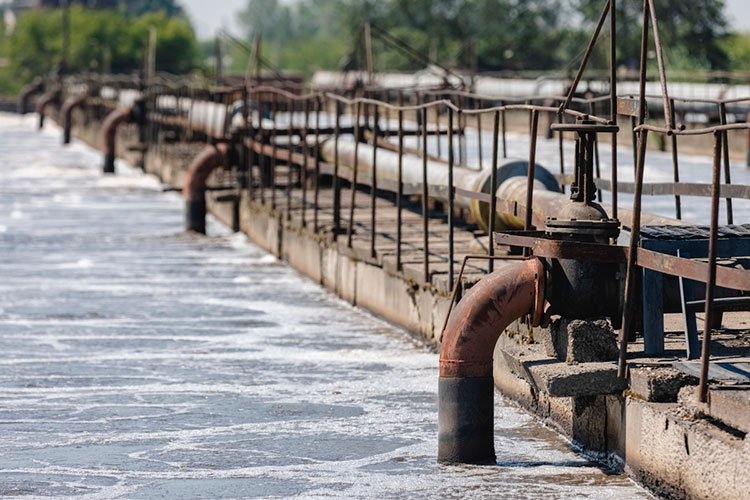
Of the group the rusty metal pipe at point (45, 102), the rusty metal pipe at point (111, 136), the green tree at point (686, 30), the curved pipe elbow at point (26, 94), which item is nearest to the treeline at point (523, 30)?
the green tree at point (686, 30)

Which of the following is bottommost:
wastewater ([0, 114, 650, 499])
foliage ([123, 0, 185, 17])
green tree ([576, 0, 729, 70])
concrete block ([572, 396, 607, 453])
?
wastewater ([0, 114, 650, 499])

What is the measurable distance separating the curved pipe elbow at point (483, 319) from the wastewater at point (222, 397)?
22.8 inches

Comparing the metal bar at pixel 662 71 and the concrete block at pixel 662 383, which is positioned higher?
A: the metal bar at pixel 662 71

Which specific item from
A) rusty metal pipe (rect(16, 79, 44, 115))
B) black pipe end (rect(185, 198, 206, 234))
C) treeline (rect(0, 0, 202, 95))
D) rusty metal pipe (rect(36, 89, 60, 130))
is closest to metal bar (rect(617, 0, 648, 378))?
black pipe end (rect(185, 198, 206, 234))

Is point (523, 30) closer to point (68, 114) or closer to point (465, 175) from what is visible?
point (68, 114)

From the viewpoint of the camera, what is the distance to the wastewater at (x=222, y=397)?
24.6 ft

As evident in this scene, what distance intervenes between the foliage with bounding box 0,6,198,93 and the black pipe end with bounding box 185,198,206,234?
66.6 m

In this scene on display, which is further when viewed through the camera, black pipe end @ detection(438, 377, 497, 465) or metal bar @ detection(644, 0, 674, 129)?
black pipe end @ detection(438, 377, 497, 465)

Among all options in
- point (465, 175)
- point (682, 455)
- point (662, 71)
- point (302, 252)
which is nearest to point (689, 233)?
→ point (662, 71)

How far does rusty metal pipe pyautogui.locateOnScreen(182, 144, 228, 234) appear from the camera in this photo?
67.4ft

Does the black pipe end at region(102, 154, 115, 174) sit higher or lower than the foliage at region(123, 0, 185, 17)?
lower

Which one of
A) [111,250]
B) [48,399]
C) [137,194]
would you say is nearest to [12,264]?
[111,250]

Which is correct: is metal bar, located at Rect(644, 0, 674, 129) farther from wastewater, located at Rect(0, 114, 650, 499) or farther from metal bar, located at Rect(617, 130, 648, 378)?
wastewater, located at Rect(0, 114, 650, 499)

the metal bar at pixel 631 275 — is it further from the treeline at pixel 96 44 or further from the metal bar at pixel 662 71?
the treeline at pixel 96 44
